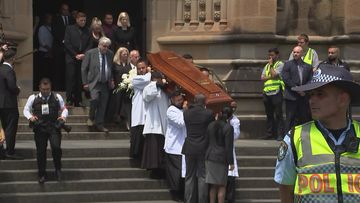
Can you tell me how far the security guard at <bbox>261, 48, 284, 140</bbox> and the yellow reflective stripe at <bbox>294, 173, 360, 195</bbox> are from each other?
11952 mm

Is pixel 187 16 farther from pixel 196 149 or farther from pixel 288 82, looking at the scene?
pixel 196 149

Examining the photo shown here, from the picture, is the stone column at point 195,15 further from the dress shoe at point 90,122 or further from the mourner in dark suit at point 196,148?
the mourner in dark suit at point 196,148

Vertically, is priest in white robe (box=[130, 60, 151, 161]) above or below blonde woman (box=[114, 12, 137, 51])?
below

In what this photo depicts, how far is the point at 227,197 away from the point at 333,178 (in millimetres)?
8797

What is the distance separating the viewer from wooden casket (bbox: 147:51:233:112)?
1418 centimetres

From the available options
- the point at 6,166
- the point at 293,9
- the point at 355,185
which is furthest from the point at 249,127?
the point at 355,185

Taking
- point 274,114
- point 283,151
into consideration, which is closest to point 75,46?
point 274,114

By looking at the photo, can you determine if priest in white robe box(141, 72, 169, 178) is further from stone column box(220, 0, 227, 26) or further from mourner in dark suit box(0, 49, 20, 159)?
stone column box(220, 0, 227, 26)

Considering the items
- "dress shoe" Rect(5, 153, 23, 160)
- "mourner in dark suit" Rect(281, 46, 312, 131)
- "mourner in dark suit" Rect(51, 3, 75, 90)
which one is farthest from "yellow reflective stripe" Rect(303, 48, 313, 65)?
"dress shoe" Rect(5, 153, 23, 160)

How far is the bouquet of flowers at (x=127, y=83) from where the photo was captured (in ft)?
50.0

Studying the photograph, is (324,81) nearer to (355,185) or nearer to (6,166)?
(355,185)

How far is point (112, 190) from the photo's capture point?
1377cm

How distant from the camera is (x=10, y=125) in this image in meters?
13.7

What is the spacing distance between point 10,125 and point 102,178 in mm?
1555
